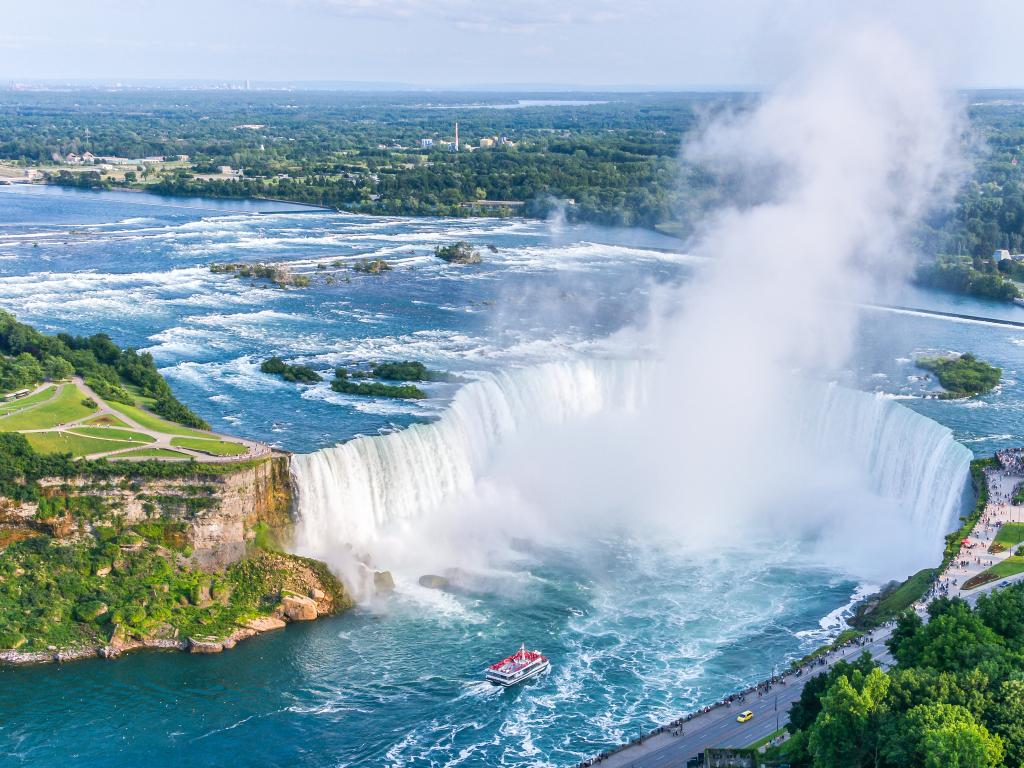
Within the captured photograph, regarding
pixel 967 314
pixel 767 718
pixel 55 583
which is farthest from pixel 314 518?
pixel 967 314

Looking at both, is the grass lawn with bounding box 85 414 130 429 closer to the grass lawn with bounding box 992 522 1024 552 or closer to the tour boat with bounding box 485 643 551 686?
the tour boat with bounding box 485 643 551 686

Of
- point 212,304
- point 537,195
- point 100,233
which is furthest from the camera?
point 537,195

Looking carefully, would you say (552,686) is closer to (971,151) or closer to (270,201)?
(270,201)

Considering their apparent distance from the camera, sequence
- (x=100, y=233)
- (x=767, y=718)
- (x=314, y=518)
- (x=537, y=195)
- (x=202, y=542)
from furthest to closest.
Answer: (x=537, y=195)
(x=100, y=233)
(x=314, y=518)
(x=202, y=542)
(x=767, y=718)

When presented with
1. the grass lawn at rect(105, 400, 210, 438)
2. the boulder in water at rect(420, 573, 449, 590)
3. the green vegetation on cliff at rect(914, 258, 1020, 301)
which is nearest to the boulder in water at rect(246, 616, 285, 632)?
the boulder in water at rect(420, 573, 449, 590)

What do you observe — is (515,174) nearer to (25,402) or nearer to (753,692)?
(25,402)

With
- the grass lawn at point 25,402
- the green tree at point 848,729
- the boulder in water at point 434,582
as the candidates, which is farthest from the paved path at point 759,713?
the grass lawn at point 25,402

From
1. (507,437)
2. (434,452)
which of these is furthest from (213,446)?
(507,437)
